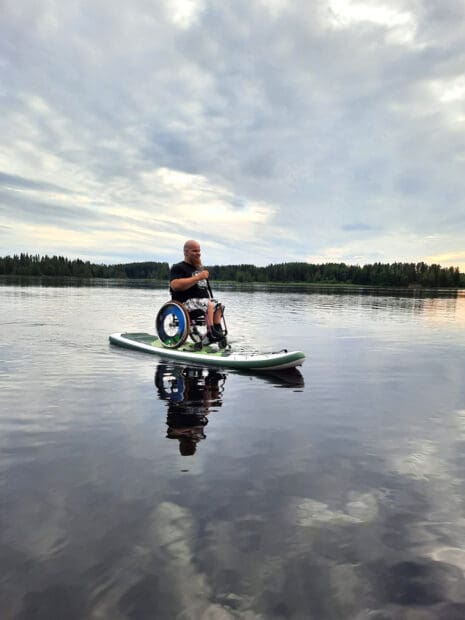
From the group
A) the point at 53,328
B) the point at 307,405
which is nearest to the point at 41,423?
the point at 307,405

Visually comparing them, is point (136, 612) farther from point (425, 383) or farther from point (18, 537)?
point (425, 383)

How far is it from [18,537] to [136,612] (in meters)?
1.47

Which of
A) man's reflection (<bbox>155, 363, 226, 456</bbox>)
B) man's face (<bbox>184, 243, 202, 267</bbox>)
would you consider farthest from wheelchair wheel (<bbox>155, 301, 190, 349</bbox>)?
man's face (<bbox>184, 243, 202, 267</bbox>)

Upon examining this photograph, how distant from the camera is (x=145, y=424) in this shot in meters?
6.47

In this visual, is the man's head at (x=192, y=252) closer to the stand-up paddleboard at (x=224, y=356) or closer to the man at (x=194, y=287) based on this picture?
the man at (x=194, y=287)

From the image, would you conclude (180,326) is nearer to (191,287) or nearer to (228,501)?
(191,287)

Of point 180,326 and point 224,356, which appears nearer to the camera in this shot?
point 224,356

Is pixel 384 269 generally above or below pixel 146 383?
above

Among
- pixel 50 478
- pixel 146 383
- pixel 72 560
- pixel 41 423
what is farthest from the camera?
pixel 146 383

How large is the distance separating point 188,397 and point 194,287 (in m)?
4.89

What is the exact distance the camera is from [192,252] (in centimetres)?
1210

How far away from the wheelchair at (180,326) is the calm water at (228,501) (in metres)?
3.17

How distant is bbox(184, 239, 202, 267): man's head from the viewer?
12.1 metres

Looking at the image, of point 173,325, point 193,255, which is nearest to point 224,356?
point 173,325
